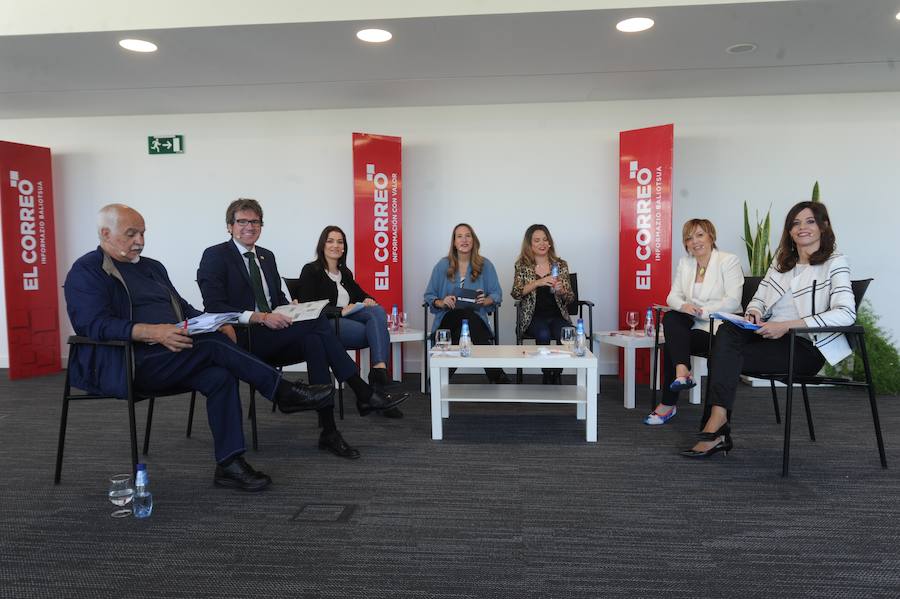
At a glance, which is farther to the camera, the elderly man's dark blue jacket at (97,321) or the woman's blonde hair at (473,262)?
the woman's blonde hair at (473,262)

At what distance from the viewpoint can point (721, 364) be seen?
9.32 ft

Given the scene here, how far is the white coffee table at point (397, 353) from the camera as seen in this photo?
451cm

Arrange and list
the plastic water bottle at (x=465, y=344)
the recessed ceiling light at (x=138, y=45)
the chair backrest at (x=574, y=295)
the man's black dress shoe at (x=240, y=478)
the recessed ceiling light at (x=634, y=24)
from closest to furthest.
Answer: the man's black dress shoe at (x=240, y=478)
the plastic water bottle at (x=465, y=344)
the recessed ceiling light at (x=634, y=24)
the recessed ceiling light at (x=138, y=45)
the chair backrest at (x=574, y=295)

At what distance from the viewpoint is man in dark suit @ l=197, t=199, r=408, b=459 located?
306 centimetres

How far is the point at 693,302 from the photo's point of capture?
3893 millimetres

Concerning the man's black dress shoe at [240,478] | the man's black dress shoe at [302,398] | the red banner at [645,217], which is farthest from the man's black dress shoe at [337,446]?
the red banner at [645,217]

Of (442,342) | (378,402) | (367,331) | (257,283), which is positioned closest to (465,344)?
(442,342)

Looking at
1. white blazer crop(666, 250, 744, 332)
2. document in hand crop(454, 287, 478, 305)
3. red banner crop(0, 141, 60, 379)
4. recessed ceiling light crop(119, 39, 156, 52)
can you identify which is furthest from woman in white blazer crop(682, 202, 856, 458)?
red banner crop(0, 141, 60, 379)

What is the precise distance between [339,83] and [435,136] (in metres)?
1.09

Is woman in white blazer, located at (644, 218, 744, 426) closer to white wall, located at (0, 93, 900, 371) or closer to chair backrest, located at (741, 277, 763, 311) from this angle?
chair backrest, located at (741, 277, 763, 311)

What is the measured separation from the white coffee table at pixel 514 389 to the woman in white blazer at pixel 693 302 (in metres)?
0.52

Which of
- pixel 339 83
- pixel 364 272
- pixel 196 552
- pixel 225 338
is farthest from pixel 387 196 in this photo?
A: pixel 196 552

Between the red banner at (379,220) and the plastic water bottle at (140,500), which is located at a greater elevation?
the red banner at (379,220)

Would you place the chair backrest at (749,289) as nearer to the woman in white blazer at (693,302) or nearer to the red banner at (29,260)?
the woman in white blazer at (693,302)
